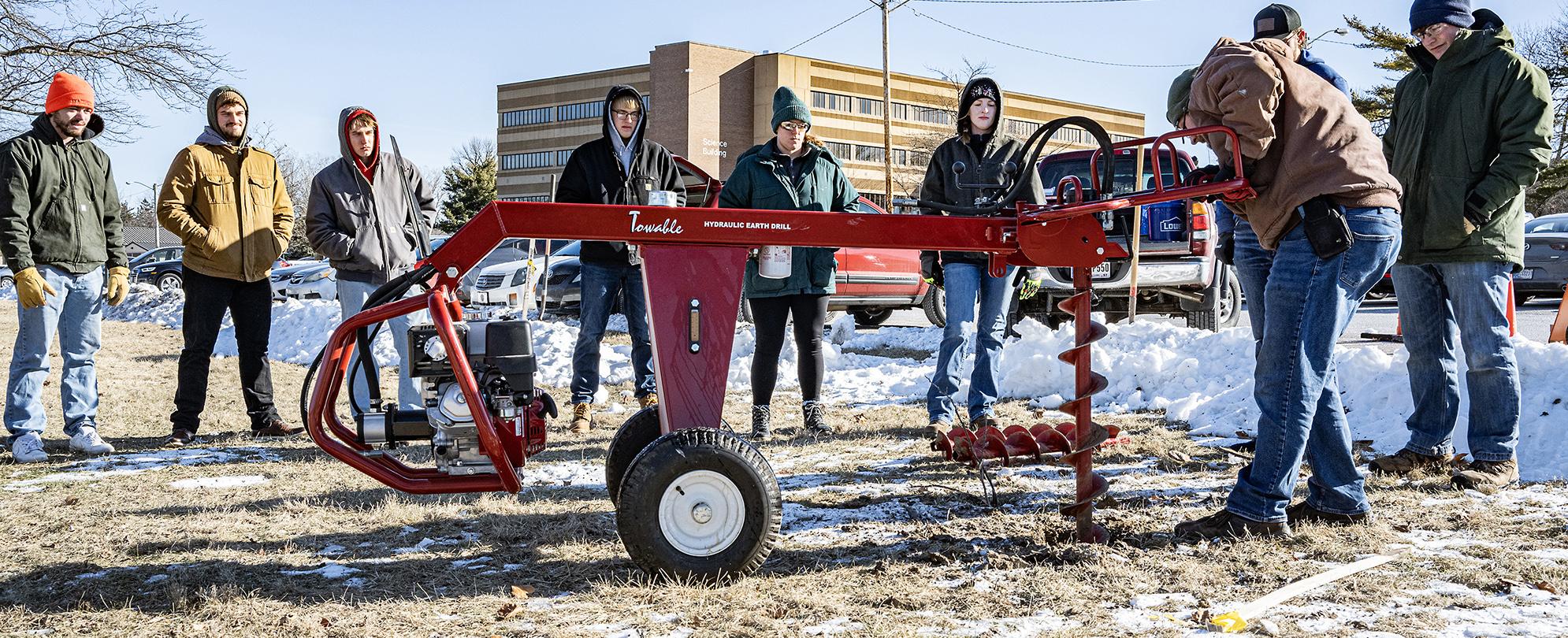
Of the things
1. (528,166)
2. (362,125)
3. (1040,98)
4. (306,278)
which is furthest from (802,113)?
(528,166)

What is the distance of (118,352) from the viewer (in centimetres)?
1141

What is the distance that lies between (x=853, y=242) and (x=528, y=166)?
3399 inches

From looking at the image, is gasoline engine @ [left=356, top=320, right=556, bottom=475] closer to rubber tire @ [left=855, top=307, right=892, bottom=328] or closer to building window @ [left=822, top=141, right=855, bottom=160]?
rubber tire @ [left=855, top=307, right=892, bottom=328]

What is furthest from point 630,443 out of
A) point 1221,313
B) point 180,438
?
point 1221,313

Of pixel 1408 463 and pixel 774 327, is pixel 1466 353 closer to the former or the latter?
pixel 1408 463

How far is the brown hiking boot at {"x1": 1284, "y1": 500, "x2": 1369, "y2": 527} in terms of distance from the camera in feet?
13.0

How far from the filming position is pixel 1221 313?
10.8 metres

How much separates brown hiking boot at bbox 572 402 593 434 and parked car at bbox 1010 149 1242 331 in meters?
4.51

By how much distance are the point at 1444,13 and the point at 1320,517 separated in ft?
7.24

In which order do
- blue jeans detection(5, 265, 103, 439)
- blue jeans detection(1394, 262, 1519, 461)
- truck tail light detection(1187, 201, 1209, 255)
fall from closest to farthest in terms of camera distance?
blue jeans detection(1394, 262, 1519, 461) < blue jeans detection(5, 265, 103, 439) < truck tail light detection(1187, 201, 1209, 255)

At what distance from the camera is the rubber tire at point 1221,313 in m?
10.4

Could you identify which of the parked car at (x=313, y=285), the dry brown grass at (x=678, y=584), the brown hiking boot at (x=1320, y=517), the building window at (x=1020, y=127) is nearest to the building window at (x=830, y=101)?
the building window at (x=1020, y=127)

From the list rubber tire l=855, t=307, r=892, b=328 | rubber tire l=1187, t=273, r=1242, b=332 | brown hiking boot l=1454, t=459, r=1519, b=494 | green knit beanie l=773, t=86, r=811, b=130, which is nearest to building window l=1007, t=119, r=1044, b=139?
rubber tire l=855, t=307, r=892, b=328

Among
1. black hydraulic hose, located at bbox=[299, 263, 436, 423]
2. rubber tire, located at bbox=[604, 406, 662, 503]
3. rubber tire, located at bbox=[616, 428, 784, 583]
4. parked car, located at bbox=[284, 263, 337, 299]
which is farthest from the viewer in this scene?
parked car, located at bbox=[284, 263, 337, 299]
